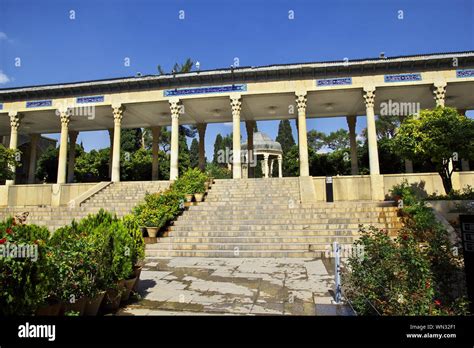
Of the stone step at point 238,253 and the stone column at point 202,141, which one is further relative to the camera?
the stone column at point 202,141

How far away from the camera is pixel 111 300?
16.8 feet

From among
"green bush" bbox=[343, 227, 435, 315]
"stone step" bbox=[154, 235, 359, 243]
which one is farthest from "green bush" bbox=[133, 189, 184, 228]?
"green bush" bbox=[343, 227, 435, 315]

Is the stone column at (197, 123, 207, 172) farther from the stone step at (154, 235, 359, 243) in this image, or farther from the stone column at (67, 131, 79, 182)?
the stone step at (154, 235, 359, 243)

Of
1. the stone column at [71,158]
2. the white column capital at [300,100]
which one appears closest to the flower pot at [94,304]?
the white column capital at [300,100]

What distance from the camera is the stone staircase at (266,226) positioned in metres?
11.0

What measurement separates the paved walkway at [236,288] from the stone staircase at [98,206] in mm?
8910

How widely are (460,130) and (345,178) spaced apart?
6.88m

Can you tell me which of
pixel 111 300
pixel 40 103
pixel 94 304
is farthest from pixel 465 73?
pixel 40 103

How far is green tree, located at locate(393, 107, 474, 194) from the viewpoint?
592 inches

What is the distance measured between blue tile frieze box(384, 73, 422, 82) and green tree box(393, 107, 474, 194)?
5551 millimetres

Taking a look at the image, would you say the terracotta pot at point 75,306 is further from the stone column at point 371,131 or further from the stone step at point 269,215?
the stone column at point 371,131

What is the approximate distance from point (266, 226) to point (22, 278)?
32.9ft

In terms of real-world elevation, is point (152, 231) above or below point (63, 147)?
below

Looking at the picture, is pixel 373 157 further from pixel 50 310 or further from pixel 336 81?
pixel 50 310
